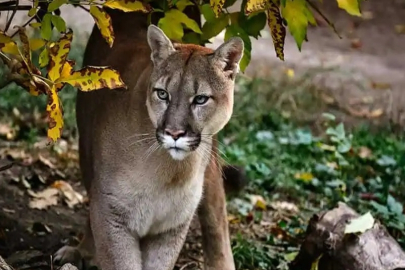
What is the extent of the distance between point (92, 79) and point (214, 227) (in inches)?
66.8

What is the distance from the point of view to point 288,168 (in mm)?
6301

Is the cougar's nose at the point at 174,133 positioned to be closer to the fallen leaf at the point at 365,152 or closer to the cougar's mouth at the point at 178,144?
the cougar's mouth at the point at 178,144

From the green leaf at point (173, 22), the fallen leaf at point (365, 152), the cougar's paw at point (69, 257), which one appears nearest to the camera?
the green leaf at point (173, 22)

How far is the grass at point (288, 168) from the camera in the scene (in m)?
5.08

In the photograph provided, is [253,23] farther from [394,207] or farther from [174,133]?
[394,207]

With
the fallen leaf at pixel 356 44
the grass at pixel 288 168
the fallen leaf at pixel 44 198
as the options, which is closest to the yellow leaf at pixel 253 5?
the grass at pixel 288 168

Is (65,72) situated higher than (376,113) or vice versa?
(65,72)

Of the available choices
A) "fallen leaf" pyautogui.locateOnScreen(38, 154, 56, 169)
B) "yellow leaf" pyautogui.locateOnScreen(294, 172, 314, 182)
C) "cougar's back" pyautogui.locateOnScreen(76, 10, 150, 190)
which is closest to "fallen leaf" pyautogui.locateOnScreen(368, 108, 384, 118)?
"yellow leaf" pyautogui.locateOnScreen(294, 172, 314, 182)

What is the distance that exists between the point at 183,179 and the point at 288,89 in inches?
169

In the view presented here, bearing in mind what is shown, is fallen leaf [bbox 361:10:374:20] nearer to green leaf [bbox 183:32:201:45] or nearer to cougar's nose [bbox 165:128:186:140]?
green leaf [bbox 183:32:201:45]

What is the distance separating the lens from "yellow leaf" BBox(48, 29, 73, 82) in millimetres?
3018

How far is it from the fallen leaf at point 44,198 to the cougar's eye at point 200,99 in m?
1.81

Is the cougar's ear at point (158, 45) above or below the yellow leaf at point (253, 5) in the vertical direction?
below

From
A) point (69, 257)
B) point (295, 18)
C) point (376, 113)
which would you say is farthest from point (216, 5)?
point (376, 113)
